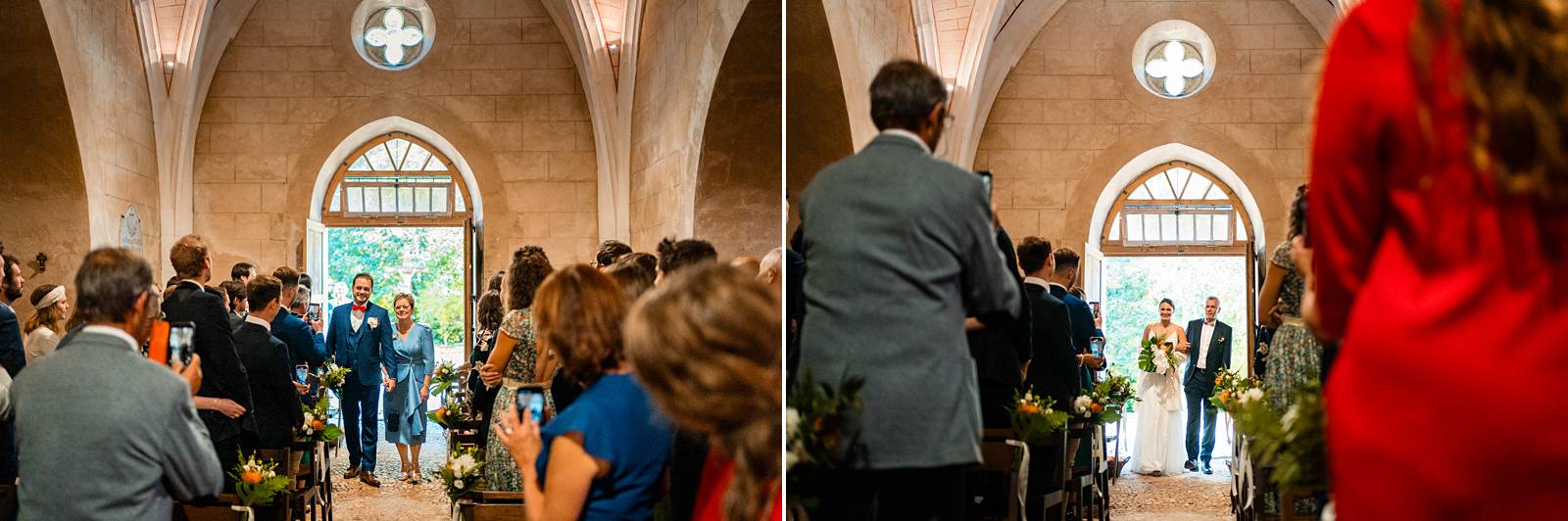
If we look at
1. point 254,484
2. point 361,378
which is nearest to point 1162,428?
point 254,484

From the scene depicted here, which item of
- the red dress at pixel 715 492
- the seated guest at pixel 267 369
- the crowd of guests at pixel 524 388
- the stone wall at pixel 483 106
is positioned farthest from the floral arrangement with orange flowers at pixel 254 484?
the stone wall at pixel 483 106

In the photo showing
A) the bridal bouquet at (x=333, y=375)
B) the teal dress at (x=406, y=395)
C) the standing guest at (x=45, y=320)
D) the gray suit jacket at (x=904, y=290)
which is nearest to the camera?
the gray suit jacket at (x=904, y=290)

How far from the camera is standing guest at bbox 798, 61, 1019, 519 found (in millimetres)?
1449

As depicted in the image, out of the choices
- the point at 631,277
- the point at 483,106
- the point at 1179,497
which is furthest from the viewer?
the point at 483,106

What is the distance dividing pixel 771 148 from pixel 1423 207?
→ 3.22 m

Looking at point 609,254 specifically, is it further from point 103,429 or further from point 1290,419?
point 1290,419

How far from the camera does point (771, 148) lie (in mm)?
4148

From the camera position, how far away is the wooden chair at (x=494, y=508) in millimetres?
3100

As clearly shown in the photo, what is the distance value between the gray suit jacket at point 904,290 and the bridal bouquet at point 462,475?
6.97 ft

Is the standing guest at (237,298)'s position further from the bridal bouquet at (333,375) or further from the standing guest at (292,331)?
the bridal bouquet at (333,375)

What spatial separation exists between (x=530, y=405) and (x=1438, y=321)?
54.8 inches

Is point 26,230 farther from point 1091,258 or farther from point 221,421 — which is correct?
point 1091,258

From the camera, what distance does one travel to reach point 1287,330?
168 centimetres

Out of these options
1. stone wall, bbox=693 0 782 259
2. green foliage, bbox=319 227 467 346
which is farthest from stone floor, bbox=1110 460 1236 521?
green foliage, bbox=319 227 467 346
